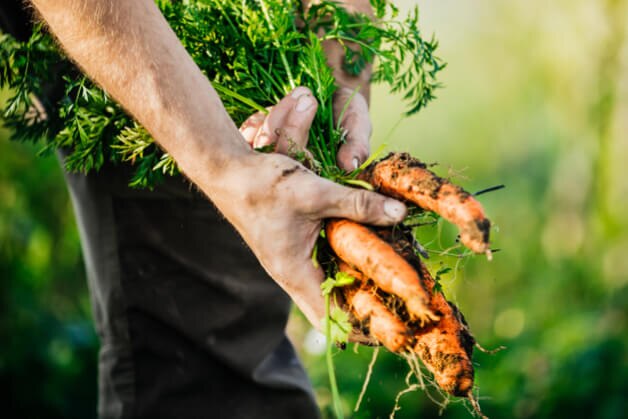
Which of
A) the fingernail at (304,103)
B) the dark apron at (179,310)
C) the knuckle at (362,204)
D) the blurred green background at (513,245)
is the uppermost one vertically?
the fingernail at (304,103)

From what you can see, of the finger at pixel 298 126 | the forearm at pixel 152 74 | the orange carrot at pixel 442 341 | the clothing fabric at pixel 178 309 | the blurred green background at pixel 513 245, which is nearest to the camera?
the forearm at pixel 152 74

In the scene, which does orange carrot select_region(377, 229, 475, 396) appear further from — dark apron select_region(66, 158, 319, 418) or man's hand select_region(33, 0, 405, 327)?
dark apron select_region(66, 158, 319, 418)

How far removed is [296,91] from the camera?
170 centimetres

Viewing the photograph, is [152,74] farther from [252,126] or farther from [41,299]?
[41,299]

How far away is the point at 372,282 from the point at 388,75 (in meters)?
0.72

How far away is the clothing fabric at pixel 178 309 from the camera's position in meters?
2.14

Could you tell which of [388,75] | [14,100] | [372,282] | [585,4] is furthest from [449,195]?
[585,4]

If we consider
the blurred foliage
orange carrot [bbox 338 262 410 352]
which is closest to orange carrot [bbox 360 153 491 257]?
orange carrot [bbox 338 262 410 352]

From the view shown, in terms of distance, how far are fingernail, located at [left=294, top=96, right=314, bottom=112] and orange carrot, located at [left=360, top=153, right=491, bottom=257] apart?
0.23 m

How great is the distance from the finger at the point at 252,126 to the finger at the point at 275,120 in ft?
0.11

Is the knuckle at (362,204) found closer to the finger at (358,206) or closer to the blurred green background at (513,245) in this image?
the finger at (358,206)

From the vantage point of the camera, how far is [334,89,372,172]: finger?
1.70m

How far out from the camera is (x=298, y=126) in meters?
1.61

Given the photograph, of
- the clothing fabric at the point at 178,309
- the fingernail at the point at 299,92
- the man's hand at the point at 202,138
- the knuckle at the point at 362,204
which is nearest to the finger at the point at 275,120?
the fingernail at the point at 299,92
